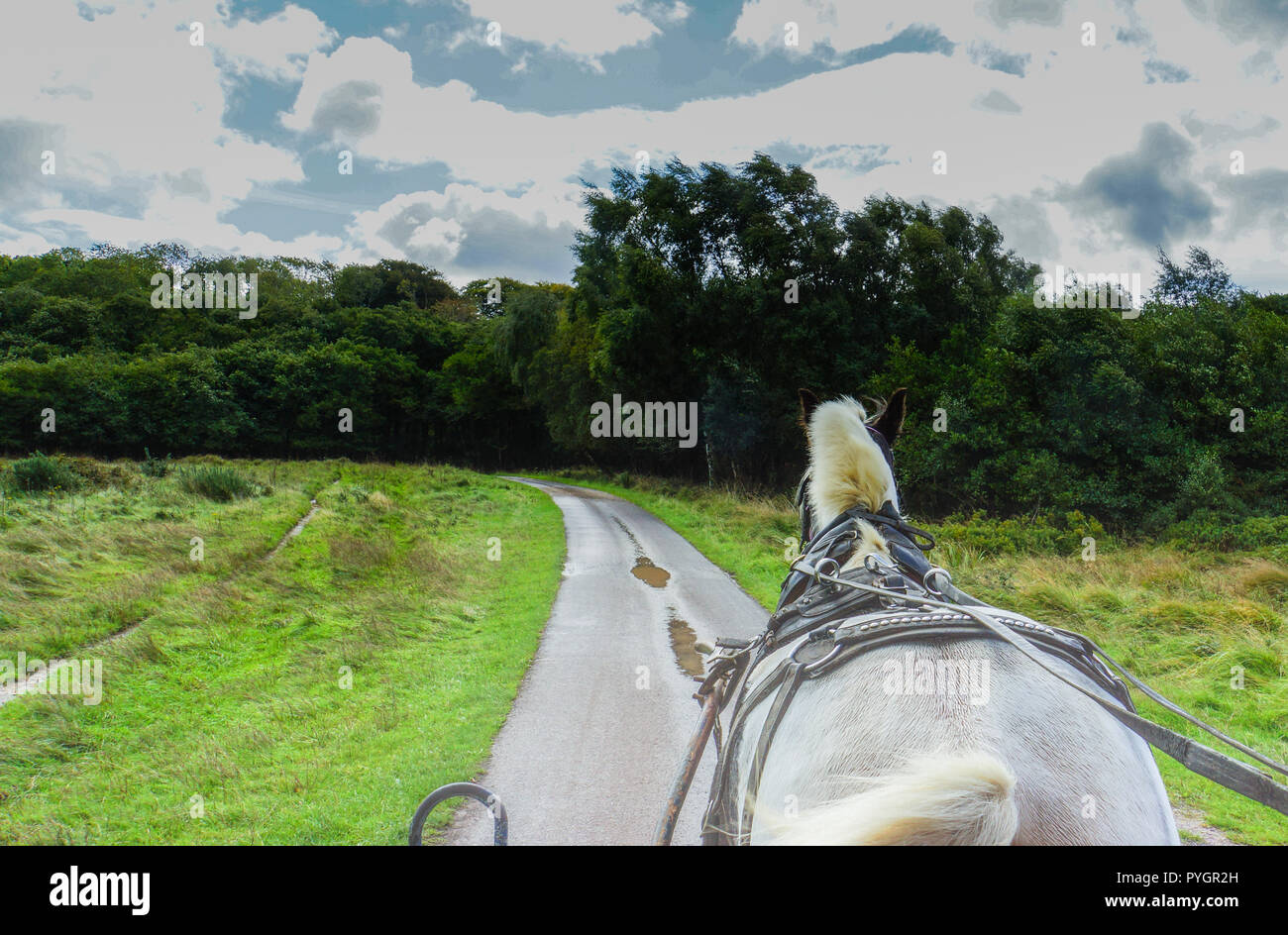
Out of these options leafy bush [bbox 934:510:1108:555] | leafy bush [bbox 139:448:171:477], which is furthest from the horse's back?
leafy bush [bbox 139:448:171:477]

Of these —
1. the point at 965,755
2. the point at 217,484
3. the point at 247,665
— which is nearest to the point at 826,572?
the point at 965,755

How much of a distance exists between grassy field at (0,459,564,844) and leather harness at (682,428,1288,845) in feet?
9.03

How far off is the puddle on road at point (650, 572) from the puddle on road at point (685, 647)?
2.01m

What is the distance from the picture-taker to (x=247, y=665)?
26.0 ft

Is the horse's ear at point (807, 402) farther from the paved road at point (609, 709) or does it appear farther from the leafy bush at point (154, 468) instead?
the leafy bush at point (154, 468)

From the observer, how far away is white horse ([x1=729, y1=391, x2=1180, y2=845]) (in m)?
1.43

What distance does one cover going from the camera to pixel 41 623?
819 cm

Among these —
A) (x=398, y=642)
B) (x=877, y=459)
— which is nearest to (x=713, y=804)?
(x=877, y=459)

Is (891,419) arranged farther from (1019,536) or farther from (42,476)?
(42,476)

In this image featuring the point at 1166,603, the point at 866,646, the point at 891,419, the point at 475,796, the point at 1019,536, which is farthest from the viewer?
the point at 1019,536

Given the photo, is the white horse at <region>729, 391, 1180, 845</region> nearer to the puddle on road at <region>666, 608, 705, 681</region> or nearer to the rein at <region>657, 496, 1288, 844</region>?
the rein at <region>657, 496, 1288, 844</region>

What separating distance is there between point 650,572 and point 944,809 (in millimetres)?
11512
